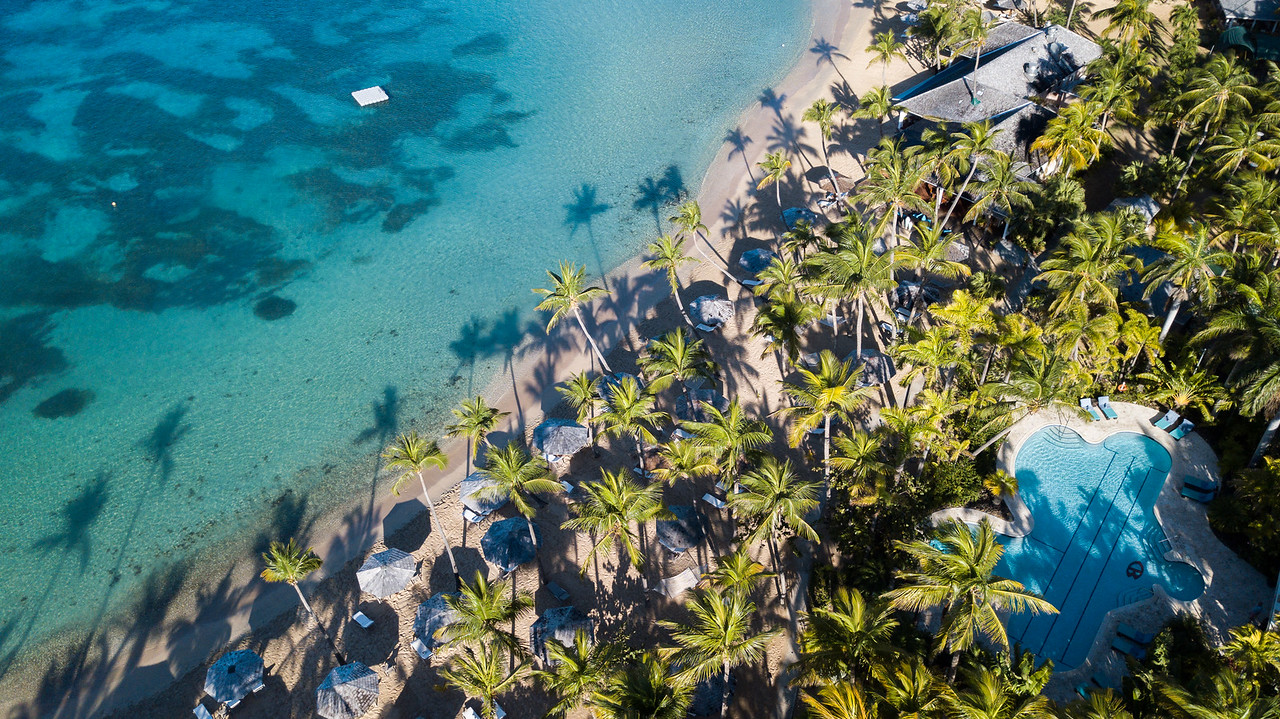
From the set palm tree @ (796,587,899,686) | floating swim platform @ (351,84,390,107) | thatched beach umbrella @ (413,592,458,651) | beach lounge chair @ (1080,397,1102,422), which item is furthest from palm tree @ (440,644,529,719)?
floating swim platform @ (351,84,390,107)

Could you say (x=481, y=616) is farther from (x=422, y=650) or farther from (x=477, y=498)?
(x=477, y=498)

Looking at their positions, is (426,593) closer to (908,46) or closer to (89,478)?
(89,478)

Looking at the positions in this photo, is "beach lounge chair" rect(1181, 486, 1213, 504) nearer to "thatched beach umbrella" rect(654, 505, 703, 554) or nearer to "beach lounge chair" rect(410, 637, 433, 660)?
"thatched beach umbrella" rect(654, 505, 703, 554)

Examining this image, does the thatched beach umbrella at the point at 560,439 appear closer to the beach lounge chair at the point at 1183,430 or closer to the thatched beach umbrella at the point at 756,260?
the thatched beach umbrella at the point at 756,260

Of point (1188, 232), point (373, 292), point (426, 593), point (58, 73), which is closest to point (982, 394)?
point (1188, 232)

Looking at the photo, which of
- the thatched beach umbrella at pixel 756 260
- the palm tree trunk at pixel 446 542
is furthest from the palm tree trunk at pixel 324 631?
→ the thatched beach umbrella at pixel 756 260

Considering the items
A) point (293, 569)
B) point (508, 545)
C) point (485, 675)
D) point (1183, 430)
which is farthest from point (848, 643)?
point (1183, 430)
